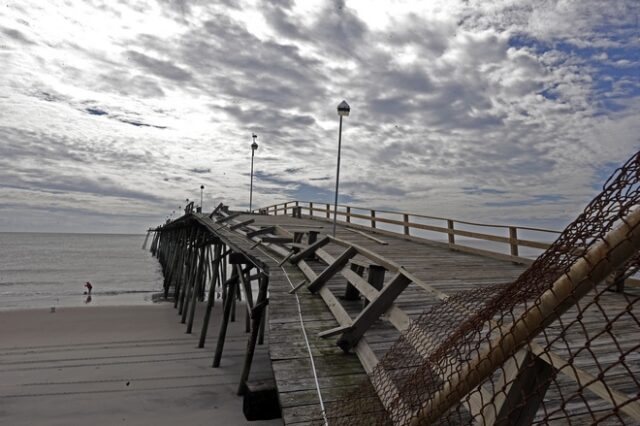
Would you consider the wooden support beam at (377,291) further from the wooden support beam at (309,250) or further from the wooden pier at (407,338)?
the wooden support beam at (309,250)

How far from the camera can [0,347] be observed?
51.8ft

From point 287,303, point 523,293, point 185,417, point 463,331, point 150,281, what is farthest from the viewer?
point 150,281

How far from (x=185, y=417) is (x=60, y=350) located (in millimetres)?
8817

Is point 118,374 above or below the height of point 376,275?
below

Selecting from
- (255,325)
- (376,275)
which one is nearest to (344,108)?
(255,325)

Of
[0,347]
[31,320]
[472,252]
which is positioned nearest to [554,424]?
→ [472,252]

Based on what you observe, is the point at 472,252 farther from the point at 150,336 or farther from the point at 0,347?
the point at 0,347

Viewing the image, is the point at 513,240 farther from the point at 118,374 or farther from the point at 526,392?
the point at 118,374

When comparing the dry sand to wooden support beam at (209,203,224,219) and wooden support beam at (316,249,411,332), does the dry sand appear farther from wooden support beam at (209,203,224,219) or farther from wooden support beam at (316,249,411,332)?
wooden support beam at (209,203,224,219)

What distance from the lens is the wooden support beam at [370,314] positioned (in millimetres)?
4863

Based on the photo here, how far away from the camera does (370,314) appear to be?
492cm

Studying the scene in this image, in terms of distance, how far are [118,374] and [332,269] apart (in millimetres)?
9244

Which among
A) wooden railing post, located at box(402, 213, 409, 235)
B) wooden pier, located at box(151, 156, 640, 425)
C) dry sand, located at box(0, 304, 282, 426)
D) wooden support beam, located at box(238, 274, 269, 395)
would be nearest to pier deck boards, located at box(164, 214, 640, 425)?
wooden pier, located at box(151, 156, 640, 425)

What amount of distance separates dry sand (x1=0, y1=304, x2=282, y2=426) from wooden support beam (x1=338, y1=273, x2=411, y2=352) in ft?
13.8
